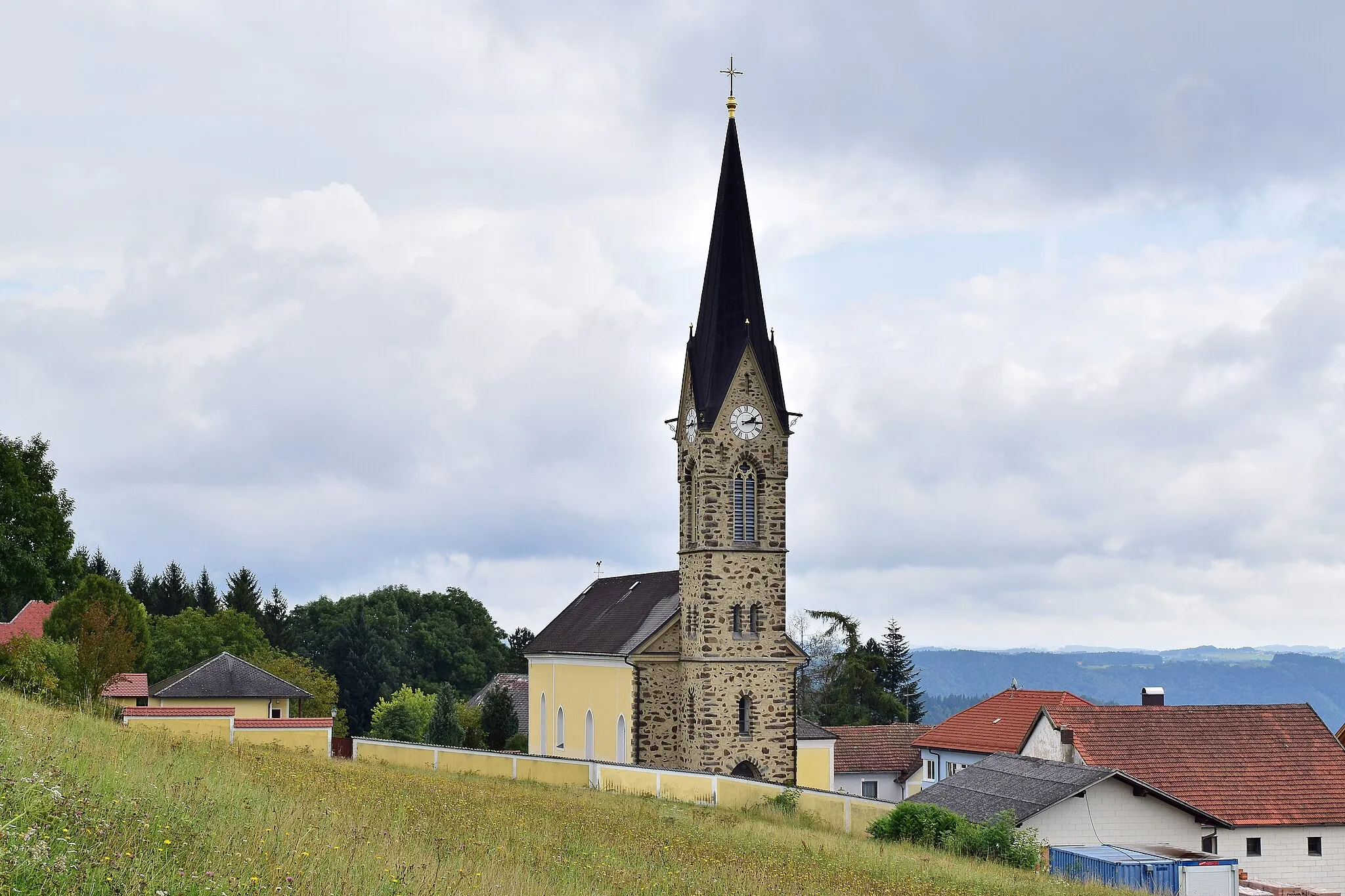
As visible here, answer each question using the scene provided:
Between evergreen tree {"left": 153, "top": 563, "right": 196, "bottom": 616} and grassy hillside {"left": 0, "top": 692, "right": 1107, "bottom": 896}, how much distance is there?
80.3 m

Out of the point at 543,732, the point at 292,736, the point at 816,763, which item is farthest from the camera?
the point at 543,732

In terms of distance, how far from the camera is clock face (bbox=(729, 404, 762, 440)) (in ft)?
139

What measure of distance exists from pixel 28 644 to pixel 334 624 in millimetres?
52882

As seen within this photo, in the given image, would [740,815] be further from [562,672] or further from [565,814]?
[562,672]

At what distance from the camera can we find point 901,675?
102m

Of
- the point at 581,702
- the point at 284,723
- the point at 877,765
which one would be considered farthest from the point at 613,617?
the point at 877,765

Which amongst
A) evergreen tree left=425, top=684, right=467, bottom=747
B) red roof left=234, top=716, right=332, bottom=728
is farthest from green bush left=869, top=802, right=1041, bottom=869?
evergreen tree left=425, top=684, right=467, bottom=747

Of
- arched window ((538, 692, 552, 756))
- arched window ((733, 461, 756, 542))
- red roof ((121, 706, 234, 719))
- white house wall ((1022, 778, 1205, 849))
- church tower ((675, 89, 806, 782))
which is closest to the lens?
red roof ((121, 706, 234, 719))

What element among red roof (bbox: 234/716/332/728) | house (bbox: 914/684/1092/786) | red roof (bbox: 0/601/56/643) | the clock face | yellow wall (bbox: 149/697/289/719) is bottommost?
house (bbox: 914/684/1092/786)

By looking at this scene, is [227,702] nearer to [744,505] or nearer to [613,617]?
[613,617]

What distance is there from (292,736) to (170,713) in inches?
182

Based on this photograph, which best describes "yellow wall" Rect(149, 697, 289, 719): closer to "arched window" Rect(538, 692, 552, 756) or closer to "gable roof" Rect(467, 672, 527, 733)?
"arched window" Rect(538, 692, 552, 756)

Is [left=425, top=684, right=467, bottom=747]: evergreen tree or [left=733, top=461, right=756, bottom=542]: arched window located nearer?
[left=733, top=461, right=756, bottom=542]: arched window

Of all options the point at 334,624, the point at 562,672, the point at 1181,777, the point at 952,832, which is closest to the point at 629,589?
the point at 562,672
